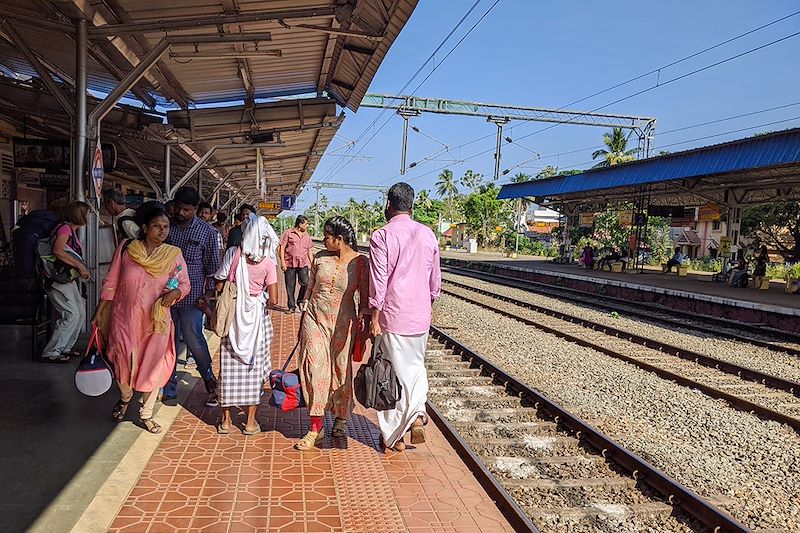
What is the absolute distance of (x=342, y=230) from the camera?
A: 4.44 metres

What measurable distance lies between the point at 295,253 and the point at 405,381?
275 inches

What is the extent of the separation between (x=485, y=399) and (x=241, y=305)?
9.99 ft

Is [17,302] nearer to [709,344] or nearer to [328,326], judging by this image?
[328,326]

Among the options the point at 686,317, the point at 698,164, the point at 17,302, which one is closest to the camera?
the point at 17,302

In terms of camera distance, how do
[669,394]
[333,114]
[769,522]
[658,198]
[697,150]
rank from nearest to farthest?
[769,522] → [669,394] → [333,114] → [697,150] → [658,198]

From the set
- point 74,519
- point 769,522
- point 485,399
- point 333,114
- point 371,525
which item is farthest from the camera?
point 333,114

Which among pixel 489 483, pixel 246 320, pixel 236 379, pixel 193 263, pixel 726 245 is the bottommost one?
pixel 489 483

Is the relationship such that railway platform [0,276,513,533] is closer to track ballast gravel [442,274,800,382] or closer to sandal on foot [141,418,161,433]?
sandal on foot [141,418,161,433]

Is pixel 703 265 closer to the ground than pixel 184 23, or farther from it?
closer to the ground

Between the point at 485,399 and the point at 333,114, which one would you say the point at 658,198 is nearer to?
the point at 333,114

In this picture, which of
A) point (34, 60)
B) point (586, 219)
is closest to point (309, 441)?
point (34, 60)

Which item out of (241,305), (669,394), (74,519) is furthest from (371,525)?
(669,394)

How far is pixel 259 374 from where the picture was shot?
15.4 ft

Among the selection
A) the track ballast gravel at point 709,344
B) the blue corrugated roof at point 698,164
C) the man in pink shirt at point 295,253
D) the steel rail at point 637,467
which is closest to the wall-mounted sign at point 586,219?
the blue corrugated roof at point 698,164
